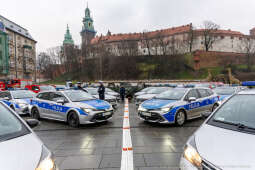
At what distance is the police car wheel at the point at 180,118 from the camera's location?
22.2 ft

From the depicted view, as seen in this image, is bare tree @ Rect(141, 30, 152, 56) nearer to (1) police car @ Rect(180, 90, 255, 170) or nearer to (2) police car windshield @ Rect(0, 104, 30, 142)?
(1) police car @ Rect(180, 90, 255, 170)

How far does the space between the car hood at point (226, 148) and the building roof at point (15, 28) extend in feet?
222

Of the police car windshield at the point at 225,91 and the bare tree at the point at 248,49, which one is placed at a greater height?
the bare tree at the point at 248,49

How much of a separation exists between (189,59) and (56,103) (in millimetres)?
67139

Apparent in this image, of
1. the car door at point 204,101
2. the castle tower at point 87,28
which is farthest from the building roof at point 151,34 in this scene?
the car door at point 204,101

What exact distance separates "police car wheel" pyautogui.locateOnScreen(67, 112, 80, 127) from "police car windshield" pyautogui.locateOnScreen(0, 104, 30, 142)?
156 inches

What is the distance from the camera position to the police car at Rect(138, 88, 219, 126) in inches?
260

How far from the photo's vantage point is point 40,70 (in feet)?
247

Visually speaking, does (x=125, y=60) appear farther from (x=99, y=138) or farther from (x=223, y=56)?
(x=99, y=138)

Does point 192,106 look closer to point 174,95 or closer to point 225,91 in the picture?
point 174,95

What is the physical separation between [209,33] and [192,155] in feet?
256

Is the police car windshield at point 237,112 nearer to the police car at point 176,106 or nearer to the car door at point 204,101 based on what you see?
the police car at point 176,106

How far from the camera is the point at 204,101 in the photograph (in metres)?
8.07

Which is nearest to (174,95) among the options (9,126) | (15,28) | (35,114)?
(9,126)
